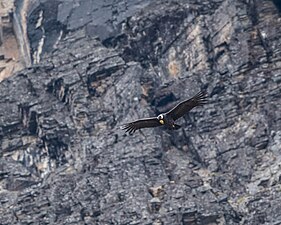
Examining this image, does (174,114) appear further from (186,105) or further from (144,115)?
(144,115)

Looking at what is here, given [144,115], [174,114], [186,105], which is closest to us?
[186,105]

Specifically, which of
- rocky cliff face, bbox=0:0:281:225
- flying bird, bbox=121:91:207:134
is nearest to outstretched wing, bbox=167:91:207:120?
flying bird, bbox=121:91:207:134

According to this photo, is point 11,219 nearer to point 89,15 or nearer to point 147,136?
point 147,136

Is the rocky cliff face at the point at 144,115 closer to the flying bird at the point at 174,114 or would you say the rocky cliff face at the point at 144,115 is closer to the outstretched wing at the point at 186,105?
the flying bird at the point at 174,114

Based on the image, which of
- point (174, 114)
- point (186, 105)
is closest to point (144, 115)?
point (174, 114)

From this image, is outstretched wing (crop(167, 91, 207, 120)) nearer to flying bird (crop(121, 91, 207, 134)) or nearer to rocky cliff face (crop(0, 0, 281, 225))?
flying bird (crop(121, 91, 207, 134))

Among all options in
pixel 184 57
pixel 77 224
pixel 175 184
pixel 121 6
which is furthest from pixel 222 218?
pixel 121 6

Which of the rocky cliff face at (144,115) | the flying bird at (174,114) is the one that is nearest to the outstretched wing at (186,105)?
the flying bird at (174,114)

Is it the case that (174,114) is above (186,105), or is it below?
below
